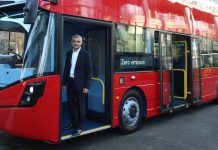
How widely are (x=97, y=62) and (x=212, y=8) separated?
19.1 ft

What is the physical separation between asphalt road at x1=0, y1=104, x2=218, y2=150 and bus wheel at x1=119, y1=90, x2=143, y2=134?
0.17 m

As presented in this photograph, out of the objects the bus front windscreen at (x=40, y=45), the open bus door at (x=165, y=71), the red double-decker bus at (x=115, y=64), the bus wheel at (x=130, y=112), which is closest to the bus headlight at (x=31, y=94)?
the red double-decker bus at (x=115, y=64)

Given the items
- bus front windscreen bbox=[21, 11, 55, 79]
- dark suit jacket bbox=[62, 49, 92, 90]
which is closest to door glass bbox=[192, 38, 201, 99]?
dark suit jacket bbox=[62, 49, 92, 90]

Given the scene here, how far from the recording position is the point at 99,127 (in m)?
6.67

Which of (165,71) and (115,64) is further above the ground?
(115,64)

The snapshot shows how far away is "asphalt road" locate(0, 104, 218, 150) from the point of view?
21.4ft

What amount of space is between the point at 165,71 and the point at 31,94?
4.06 meters

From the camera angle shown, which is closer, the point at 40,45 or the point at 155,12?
the point at 40,45

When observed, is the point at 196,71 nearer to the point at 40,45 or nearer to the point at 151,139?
the point at 151,139

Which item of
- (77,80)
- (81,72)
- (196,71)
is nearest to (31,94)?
(77,80)

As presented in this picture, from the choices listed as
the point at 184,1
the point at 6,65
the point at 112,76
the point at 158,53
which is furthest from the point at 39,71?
the point at 184,1

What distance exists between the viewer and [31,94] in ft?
17.6

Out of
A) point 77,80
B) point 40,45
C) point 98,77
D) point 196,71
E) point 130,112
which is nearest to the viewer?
point 40,45

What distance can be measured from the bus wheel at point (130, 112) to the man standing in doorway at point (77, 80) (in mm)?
1180
